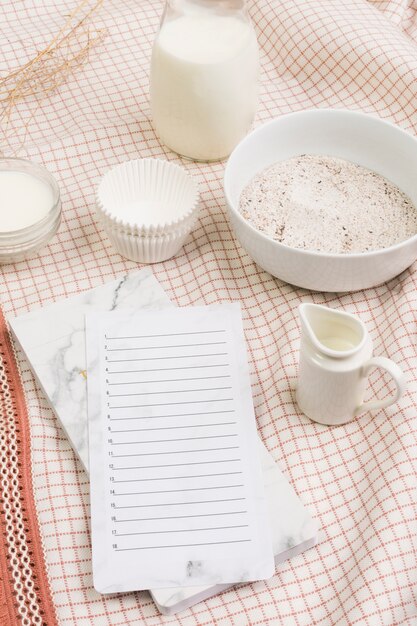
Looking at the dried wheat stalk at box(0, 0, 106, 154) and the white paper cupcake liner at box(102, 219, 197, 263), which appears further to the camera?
the dried wheat stalk at box(0, 0, 106, 154)

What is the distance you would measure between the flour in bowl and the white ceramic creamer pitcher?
161 mm

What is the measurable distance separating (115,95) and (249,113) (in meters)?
0.25

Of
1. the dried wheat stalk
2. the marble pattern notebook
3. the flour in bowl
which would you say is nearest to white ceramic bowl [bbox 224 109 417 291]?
the flour in bowl

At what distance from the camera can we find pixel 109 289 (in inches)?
42.6

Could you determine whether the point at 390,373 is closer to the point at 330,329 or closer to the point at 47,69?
the point at 330,329

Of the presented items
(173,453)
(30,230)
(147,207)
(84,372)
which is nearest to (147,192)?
(147,207)

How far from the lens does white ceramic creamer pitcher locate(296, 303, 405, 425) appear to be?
0.87 metres

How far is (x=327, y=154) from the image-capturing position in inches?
47.1

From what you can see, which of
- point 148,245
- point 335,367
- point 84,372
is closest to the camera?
point 335,367

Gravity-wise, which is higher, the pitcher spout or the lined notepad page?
the pitcher spout

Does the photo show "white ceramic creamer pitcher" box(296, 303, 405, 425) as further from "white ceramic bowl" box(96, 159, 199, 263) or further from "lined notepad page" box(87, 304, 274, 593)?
"white ceramic bowl" box(96, 159, 199, 263)

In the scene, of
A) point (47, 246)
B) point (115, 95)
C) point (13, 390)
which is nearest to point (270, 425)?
point (13, 390)

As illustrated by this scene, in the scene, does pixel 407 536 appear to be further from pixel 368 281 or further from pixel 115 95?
pixel 115 95

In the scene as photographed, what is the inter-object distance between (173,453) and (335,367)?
0.62ft
